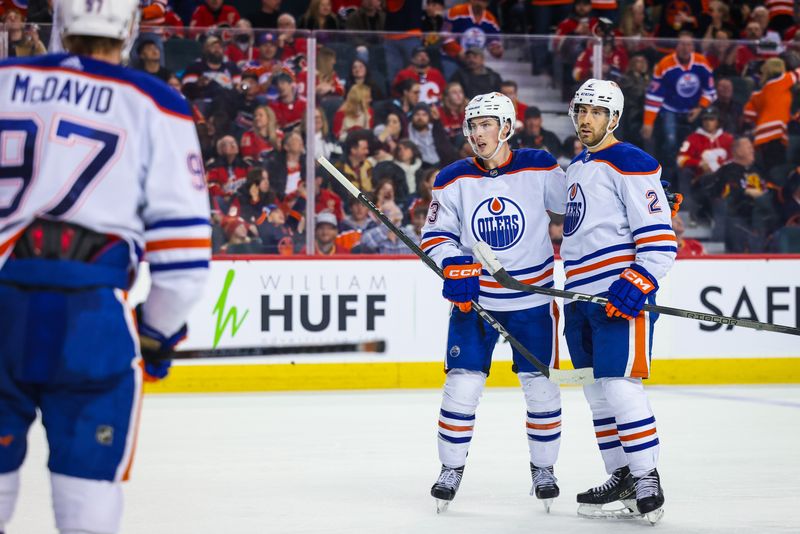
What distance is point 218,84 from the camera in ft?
22.7

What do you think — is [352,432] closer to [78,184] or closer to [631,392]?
[631,392]

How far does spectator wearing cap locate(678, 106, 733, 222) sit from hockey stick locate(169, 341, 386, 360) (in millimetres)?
5472

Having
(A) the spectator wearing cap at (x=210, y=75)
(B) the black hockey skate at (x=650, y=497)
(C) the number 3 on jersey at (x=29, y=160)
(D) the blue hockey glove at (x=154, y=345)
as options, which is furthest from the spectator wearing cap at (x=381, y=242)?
(C) the number 3 on jersey at (x=29, y=160)

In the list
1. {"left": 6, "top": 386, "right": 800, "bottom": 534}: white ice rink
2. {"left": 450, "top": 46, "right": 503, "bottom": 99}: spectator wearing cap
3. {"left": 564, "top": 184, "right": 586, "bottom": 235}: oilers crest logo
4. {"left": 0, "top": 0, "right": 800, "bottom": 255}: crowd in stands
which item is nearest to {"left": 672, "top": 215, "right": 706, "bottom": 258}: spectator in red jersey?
{"left": 0, "top": 0, "right": 800, "bottom": 255}: crowd in stands

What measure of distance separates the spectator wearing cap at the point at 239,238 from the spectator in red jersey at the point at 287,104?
59 centimetres

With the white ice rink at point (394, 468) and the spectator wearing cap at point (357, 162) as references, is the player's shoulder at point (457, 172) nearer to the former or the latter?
the white ice rink at point (394, 468)

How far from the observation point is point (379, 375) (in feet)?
22.6

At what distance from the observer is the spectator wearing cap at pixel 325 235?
6969 mm

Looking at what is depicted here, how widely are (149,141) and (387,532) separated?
1802 millimetres

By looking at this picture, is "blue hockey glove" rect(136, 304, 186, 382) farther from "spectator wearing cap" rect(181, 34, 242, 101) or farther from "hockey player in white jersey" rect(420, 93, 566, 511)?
"spectator wearing cap" rect(181, 34, 242, 101)

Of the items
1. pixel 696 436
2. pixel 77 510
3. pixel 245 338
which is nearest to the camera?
pixel 77 510

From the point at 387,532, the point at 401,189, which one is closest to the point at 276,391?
the point at 401,189

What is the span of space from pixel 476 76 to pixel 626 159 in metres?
3.71

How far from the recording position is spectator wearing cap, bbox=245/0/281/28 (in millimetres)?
8141
